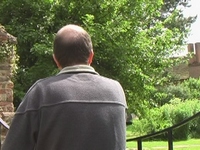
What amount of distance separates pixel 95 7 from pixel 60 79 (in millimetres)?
9048

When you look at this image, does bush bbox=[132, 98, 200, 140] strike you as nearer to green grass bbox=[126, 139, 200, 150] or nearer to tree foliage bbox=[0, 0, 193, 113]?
green grass bbox=[126, 139, 200, 150]

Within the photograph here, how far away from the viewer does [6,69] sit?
7.84m

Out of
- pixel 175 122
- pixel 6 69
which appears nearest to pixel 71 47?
pixel 6 69

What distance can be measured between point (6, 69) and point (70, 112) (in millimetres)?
6201

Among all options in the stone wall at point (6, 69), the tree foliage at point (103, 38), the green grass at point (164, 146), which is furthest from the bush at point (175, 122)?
the stone wall at point (6, 69)

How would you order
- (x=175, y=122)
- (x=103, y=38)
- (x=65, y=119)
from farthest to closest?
1. (x=175, y=122)
2. (x=103, y=38)
3. (x=65, y=119)

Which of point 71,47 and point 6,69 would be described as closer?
point 71,47

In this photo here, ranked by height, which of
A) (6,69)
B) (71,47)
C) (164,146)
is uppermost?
(71,47)

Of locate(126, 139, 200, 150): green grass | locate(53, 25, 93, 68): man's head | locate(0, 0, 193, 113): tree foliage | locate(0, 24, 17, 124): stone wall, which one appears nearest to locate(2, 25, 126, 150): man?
locate(53, 25, 93, 68): man's head

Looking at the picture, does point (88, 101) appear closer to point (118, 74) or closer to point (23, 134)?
point (23, 134)

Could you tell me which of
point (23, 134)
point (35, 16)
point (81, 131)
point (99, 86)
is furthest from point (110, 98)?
point (35, 16)

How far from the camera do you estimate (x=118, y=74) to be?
1075 centimetres

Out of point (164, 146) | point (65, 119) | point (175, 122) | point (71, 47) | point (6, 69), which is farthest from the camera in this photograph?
point (175, 122)

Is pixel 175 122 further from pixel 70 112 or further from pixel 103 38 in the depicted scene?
pixel 70 112
